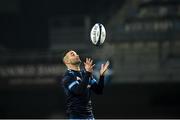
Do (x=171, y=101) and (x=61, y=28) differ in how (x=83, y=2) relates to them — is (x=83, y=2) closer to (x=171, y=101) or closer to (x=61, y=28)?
(x=61, y=28)

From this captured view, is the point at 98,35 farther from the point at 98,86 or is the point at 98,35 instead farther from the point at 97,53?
the point at 97,53

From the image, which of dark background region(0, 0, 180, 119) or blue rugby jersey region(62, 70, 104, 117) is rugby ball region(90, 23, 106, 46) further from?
dark background region(0, 0, 180, 119)

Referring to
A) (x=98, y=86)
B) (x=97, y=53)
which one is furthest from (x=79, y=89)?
(x=97, y=53)

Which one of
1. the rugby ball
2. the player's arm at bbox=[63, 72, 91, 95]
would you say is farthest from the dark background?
the player's arm at bbox=[63, 72, 91, 95]

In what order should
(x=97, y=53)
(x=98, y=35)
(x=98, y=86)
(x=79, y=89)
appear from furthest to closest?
(x=97, y=53), (x=98, y=35), (x=98, y=86), (x=79, y=89)

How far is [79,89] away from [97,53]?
9.09m

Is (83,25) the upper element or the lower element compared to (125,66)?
upper

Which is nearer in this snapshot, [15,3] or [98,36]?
[98,36]

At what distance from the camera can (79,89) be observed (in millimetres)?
6543

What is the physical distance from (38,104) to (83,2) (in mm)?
3342

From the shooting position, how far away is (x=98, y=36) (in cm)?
823

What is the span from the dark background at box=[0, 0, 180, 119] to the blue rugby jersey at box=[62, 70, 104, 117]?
870 centimetres

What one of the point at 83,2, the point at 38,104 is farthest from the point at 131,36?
the point at 38,104

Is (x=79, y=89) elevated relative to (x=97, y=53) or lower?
lower
